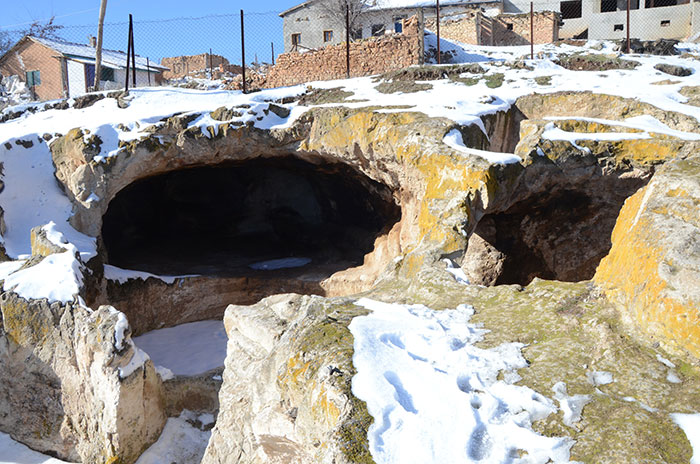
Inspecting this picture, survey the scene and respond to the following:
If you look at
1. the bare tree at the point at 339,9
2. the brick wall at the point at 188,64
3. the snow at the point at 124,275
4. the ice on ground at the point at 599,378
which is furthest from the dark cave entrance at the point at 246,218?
the brick wall at the point at 188,64

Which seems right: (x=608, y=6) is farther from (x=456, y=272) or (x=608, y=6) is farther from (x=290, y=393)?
(x=290, y=393)

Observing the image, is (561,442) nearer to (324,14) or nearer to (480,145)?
(480,145)

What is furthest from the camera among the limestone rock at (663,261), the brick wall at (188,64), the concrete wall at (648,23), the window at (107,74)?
the brick wall at (188,64)

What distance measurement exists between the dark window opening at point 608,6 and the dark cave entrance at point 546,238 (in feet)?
64.8

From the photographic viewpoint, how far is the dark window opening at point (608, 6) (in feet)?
80.2

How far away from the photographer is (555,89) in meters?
10.1

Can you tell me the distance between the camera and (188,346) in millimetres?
9219

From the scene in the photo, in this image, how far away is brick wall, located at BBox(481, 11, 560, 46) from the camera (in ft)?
63.2

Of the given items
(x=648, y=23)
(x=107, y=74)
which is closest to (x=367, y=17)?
(x=107, y=74)

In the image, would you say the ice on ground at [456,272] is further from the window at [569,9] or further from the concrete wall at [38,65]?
the window at [569,9]

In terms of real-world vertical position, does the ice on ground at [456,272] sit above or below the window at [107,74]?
below

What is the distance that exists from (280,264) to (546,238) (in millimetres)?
5400

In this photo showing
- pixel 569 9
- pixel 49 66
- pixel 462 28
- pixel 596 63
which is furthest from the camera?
pixel 569 9

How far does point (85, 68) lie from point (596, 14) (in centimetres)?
→ 2056
